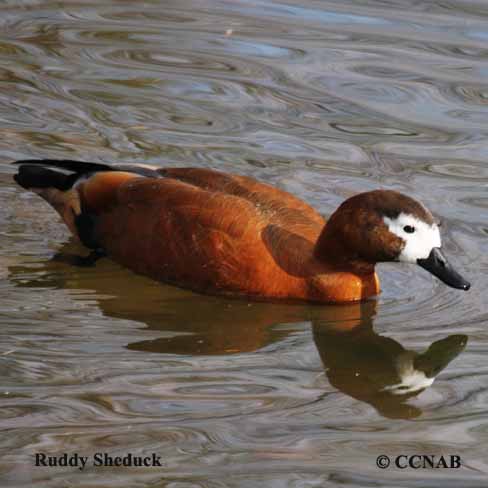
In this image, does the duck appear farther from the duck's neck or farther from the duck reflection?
the duck reflection

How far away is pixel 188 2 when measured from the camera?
508 inches

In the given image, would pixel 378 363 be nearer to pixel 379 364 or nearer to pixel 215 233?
pixel 379 364

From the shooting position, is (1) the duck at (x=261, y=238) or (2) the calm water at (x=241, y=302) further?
(1) the duck at (x=261, y=238)

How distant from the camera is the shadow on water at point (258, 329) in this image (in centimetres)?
693

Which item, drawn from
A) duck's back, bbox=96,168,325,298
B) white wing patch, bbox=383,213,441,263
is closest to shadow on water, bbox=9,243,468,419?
duck's back, bbox=96,168,325,298

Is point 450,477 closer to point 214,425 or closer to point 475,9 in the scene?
point 214,425

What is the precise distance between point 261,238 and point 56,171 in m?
1.59

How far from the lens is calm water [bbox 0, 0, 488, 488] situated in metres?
6.07

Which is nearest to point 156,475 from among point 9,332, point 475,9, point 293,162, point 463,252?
point 9,332

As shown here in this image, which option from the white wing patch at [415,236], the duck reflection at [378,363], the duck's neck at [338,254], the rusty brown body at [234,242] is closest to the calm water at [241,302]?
the duck reflection at [378,363]

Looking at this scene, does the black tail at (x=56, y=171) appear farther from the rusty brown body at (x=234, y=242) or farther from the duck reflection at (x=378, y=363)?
the duck reflection at (x=378, y=363)

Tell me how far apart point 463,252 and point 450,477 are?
9.08 feet

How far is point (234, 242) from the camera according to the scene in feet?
25.6

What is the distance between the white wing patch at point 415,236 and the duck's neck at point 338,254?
308mm
